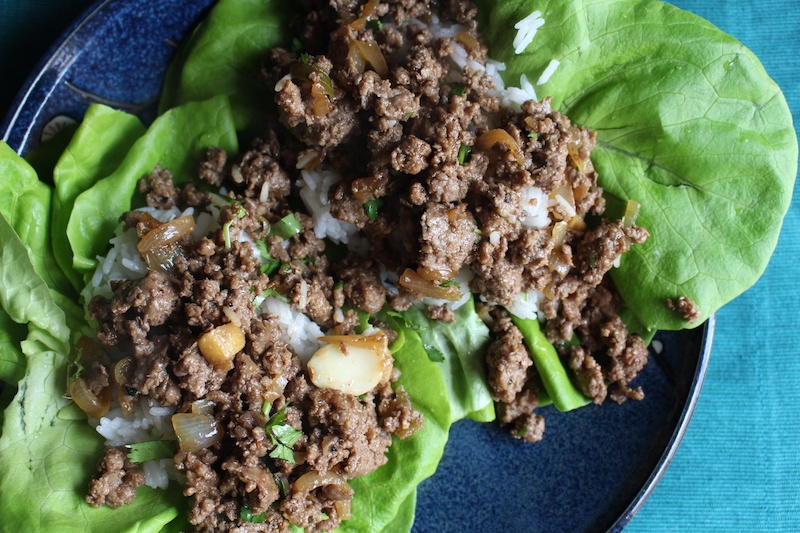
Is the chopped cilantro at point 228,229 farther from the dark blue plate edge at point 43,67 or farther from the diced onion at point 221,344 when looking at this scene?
the dark blue plate edge at point 43,67

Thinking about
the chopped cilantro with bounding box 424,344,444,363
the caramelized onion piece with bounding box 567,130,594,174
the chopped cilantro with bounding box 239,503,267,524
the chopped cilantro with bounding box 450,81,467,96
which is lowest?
the chopped cilantro with bounding box 424,344,444,363

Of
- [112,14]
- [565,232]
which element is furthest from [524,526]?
[112,14]

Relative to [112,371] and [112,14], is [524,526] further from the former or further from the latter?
[112,14]

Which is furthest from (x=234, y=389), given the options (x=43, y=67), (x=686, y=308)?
(x=686, y=308)

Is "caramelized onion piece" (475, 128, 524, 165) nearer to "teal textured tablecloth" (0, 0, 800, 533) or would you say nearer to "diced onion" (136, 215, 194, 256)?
"diced onion" (136, 215, 194, 256)

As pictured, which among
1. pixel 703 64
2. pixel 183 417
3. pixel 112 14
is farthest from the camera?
pixel 112 14

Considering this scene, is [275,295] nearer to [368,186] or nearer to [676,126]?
[368,186]

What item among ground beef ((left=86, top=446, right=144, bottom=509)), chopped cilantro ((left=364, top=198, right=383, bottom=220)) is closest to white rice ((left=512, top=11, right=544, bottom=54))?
chopped cilantro ((left=364, top=198, right=383, bottom=220))
